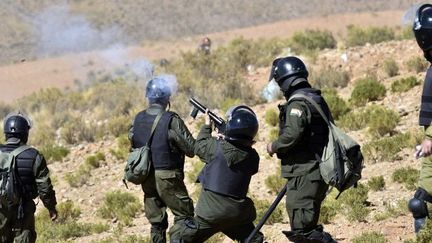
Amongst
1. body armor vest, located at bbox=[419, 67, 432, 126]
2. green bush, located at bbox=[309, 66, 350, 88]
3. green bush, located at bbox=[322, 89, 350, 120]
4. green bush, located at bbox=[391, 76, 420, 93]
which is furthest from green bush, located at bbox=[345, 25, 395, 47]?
body armor vest, located at bbox=[419, 67, 432, 126]

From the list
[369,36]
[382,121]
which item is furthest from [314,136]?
[369,36]

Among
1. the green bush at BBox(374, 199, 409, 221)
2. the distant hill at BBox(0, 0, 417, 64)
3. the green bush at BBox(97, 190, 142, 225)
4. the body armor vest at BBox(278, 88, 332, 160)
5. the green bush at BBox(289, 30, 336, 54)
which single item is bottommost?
the distant hill at BBox(0, 0, 417, 64)

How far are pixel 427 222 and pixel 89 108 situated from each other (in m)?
19.3

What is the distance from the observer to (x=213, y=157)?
6.82 metres

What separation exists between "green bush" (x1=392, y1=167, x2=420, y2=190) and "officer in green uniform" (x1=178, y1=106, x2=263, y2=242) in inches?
170

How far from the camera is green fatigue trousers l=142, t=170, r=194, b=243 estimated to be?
25.8 ft

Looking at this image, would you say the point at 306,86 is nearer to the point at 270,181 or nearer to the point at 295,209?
the point at 295,209

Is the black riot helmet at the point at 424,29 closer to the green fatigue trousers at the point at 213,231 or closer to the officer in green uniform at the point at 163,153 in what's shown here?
the green fatigue trousers at the point at 213,231

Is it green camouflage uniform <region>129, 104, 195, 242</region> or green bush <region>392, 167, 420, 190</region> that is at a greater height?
green camouflage uniform <region>129, 104, 195, 242</region>

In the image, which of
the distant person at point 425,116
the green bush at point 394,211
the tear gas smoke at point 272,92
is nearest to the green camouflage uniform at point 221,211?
the distant person at point 425,116

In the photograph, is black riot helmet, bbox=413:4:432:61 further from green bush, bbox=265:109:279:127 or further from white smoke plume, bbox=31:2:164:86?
white smoke plume, bbox=31:2:164:86

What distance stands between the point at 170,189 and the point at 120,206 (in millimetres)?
5300

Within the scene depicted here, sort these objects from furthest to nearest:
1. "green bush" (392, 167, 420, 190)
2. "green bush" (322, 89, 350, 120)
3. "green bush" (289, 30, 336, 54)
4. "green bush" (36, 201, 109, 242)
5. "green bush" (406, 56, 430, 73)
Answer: "green bush" (289, 30, 336, 54) → "green bush" (406, 56, 430, 73) → "green bush" (322, 89, 350, 120) → "green bush" (36, 201, 109, 242) → "green bush" (392, 167, 420, 190)

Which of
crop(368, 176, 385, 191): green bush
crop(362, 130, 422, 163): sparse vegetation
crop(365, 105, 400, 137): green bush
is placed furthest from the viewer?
crop(365, 105, 400, 137): green bush
